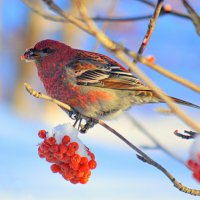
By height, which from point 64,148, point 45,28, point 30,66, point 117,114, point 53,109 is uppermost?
point 64,148

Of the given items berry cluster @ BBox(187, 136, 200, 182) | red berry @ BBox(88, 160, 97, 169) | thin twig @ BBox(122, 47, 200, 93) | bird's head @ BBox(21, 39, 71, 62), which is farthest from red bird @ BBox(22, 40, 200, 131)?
thin twig @ BBox(122, 47, 200, 93)

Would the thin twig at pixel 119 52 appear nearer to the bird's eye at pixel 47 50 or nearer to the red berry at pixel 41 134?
the red berry at pixel 41 134

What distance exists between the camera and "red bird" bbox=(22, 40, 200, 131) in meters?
1.87

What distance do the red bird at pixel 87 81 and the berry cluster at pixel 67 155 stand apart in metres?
0.37

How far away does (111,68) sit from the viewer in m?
2.09

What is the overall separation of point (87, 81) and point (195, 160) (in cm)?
100

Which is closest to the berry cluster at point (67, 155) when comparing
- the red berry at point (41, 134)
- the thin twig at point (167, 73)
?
the red berry at point (41, 134)

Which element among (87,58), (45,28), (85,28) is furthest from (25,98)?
(85,28)

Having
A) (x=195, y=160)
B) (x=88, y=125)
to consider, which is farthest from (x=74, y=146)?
(x=195, y=160)

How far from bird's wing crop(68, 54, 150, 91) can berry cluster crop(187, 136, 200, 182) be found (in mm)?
864

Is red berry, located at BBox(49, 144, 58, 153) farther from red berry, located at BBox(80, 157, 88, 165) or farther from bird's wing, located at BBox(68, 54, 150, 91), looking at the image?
bird's wing, located at BBox(68, 54, 150, 91)

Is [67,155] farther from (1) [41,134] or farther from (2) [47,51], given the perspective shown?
(2) [47,51]

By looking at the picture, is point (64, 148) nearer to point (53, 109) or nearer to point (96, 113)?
point (96, 113)

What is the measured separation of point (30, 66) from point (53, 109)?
0.95 metres
